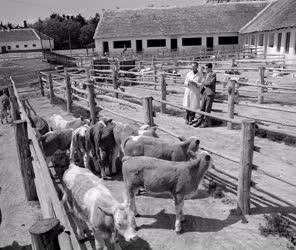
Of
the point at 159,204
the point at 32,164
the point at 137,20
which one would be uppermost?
Result: the point at 137,20

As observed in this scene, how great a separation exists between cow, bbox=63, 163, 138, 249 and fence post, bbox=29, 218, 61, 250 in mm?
926

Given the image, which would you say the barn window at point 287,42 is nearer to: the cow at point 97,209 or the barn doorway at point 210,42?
the barn doorway at point 210,42

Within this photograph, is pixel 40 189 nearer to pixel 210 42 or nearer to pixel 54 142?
pixel 54 142

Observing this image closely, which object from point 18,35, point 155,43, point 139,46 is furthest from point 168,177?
point 18,35

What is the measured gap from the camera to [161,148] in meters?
5.25

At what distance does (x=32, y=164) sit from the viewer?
557 centimetres

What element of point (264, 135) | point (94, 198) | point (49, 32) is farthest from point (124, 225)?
point (49, 32)

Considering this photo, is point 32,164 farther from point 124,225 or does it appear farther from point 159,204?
point 124,225

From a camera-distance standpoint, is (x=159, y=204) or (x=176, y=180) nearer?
(x=176, y=180)

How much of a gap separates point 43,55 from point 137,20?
12.2 m

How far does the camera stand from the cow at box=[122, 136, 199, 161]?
5168 millimetres

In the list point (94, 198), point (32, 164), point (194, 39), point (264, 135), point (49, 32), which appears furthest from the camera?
point (49, 32)

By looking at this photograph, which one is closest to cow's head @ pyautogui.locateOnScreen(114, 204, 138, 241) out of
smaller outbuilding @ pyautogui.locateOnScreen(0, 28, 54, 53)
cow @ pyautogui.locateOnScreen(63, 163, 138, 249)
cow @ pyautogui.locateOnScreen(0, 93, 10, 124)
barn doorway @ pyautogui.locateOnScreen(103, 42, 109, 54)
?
cow @ pyautogui.locateOnScreen(63, 163, 138, 249)

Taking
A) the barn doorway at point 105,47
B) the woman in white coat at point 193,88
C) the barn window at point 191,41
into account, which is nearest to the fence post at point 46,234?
the woman in white coat at point 193,88
